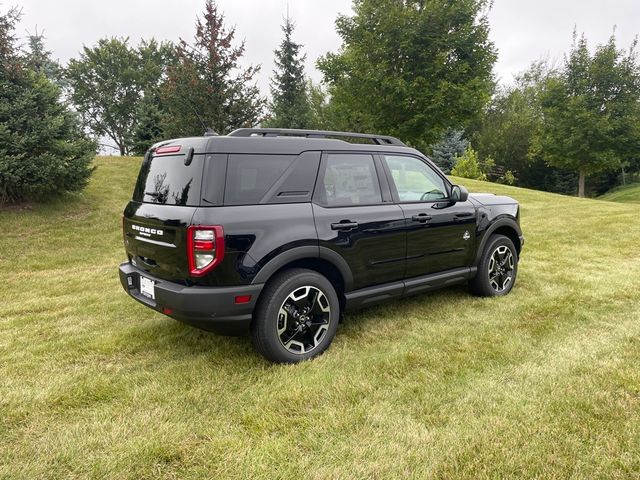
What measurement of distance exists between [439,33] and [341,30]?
4269mm

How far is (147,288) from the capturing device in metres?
3.27

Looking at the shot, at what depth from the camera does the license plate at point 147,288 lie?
317cm

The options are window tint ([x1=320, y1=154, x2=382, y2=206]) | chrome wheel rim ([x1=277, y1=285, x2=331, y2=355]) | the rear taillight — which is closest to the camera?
the rear taillight

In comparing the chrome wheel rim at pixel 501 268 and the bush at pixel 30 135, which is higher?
the bush at pixel 30 135

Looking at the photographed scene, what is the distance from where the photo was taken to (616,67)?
72.5 ft

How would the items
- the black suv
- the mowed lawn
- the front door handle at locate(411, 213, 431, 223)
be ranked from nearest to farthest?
the mowed lawn < the black suv < the front door handle at locate(411, 213, 431, 223)

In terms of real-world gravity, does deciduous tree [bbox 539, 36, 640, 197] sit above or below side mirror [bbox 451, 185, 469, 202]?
above

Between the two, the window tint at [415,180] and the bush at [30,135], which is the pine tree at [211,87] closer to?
the bush at [30,135]

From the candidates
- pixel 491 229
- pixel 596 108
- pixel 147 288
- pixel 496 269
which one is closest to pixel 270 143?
pixel 147 288

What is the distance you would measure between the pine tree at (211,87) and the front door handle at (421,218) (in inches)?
357

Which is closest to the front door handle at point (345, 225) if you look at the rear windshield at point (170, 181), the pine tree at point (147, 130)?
the rear windshield at point (170, 181)

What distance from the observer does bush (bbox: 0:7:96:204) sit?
839cm

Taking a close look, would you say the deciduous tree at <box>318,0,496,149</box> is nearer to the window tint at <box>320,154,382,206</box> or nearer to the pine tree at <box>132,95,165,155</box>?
the pine tree at <box>132,95,165,155</box>

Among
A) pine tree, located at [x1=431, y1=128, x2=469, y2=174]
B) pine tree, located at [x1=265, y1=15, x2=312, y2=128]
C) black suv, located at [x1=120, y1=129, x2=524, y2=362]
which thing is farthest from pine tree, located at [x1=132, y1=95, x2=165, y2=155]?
pine tree, located at [x1=431, y1=128, x2=469, y2=174]
